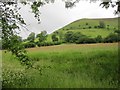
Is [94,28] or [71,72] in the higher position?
[94,28]

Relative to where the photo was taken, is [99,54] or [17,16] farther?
[99,54]

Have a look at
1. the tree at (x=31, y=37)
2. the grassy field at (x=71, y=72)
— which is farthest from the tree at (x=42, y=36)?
the grassy field at (x=71, y=72)

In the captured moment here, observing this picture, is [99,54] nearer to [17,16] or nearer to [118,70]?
[118,70]

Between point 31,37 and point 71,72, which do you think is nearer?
point 31,37

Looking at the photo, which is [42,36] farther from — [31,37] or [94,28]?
[94,28]

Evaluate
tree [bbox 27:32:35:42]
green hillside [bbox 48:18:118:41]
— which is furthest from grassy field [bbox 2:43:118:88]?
green hillside [bbox 48:18:118:41]

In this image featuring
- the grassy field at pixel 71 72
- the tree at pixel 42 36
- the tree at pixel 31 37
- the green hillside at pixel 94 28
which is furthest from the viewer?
the green hillside at pixel 94 28

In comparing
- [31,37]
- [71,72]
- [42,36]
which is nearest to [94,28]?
[71,72]

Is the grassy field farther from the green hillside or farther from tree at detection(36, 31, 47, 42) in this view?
the green hillside

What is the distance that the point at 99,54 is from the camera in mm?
25203

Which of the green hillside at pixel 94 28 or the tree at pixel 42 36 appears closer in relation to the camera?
the tree at pixel 42 36

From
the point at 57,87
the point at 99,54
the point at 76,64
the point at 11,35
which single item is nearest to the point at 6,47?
the point at 11,35

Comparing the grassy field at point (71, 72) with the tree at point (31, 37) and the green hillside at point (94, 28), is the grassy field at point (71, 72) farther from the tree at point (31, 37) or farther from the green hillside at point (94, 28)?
the green hillside at point (94, 28)

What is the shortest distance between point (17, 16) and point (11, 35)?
2.87 feet
